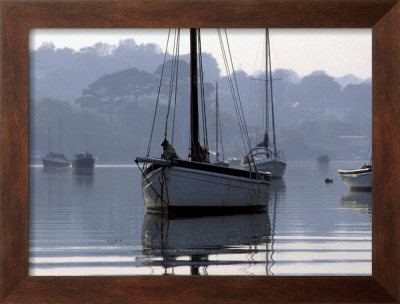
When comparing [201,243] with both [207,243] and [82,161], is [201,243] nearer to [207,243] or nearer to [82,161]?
[207,243]

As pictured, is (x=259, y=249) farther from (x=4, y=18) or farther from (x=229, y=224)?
(x=4, y=18)

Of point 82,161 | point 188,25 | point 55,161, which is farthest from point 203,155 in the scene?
point 82,161

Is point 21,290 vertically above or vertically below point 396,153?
below

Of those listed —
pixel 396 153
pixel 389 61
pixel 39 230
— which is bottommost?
pixel 39 230

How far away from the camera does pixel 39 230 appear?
42.0 ft

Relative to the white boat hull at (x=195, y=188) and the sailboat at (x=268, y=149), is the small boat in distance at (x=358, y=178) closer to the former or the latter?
the sailboat at (x=268, y=149)

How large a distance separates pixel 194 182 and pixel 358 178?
538 inches

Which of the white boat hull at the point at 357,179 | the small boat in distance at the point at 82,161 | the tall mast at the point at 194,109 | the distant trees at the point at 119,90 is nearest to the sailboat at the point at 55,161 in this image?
the small boat in distance at the point at 82,161

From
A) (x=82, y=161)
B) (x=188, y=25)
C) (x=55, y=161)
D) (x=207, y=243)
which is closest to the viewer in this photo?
(x=188, y=25)

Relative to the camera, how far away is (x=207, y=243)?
10148mm

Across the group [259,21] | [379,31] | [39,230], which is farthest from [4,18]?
[39,230]

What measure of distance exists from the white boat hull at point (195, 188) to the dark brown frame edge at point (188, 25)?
955cm

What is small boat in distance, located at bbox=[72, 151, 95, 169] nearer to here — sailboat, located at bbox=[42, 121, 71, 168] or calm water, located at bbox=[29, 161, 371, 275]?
sailboat, located at bbox=[42, 121, 71, 168]

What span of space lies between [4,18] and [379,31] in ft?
8.83
